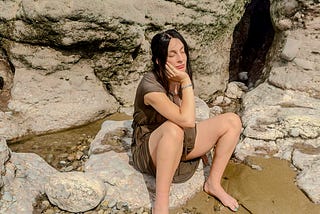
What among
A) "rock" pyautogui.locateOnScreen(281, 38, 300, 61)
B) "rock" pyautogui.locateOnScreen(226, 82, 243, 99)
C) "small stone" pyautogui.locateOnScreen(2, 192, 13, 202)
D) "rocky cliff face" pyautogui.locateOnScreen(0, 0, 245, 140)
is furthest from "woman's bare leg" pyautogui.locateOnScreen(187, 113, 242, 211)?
"rock" pyautogui.locateOnScreen(226, 82, 243, 99)

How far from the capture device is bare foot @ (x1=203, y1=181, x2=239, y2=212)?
3.52 meters

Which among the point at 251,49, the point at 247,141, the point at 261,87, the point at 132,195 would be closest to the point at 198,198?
the point at 132,195

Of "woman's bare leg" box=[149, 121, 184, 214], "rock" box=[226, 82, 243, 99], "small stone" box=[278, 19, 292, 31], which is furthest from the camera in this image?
"rock" box=[226, 82, 243, 99]

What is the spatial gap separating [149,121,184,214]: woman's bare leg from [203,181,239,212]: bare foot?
0.56 meters

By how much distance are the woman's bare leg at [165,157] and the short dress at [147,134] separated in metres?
0.24

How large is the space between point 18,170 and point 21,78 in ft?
5.94

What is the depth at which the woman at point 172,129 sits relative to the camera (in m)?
3.23

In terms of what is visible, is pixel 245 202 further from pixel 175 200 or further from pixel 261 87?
pixel 261 87

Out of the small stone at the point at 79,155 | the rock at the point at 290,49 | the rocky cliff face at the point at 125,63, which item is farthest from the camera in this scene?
the rock at the point at 290,49

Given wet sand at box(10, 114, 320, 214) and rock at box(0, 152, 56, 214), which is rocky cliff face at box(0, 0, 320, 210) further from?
rock at box(0, 152, 56, 214)

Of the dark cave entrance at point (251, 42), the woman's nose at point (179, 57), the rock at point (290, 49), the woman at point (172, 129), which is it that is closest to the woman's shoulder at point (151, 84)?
the woman at point (172, 129)

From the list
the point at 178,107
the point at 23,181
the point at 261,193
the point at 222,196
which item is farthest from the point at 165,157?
the point at 23,181

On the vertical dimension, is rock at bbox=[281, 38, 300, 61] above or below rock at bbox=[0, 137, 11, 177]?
above

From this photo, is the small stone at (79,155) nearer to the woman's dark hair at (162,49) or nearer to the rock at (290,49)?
the woman's dark hair at (162,49)
